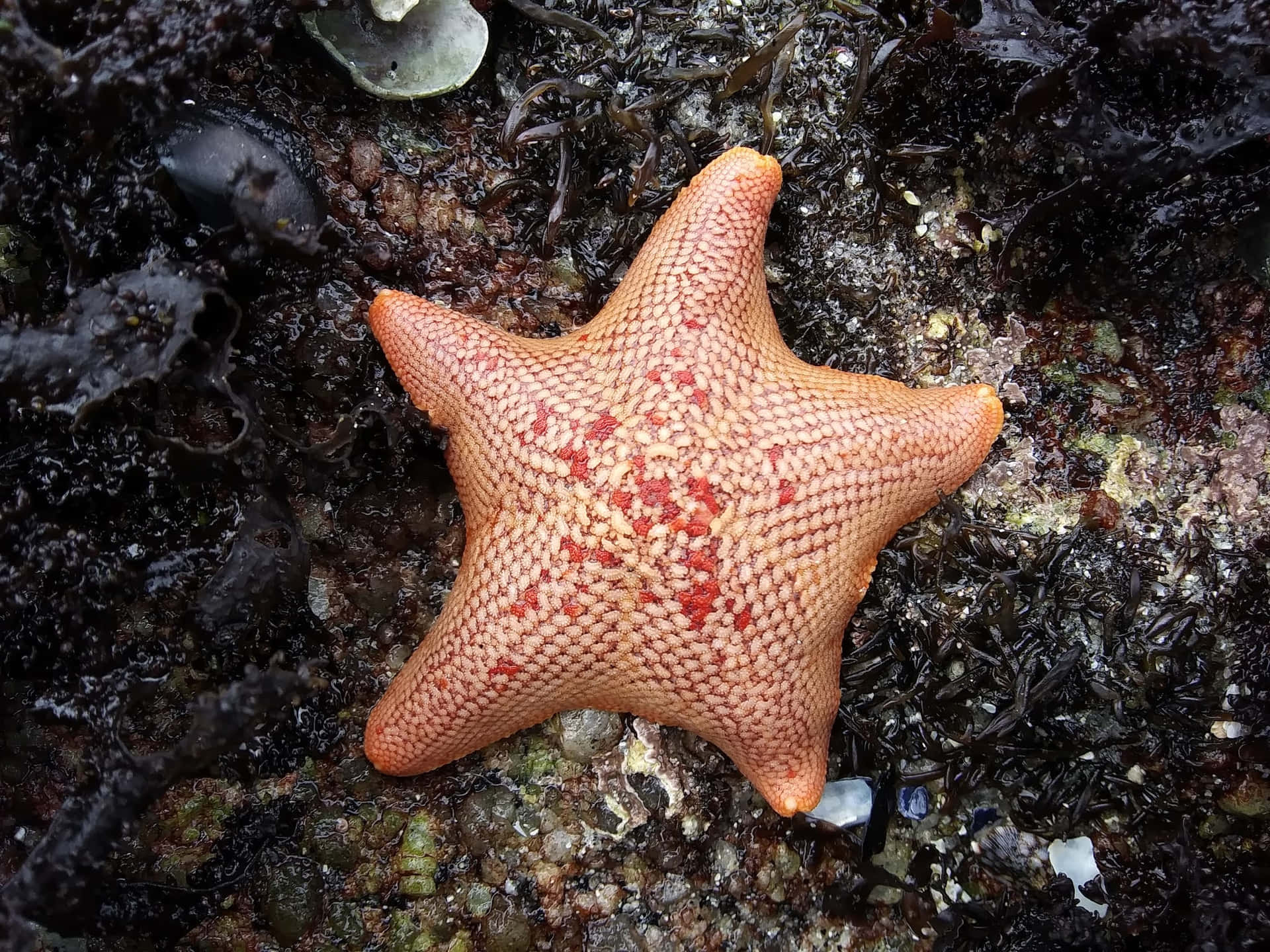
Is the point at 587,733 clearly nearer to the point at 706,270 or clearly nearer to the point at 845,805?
the point at 845,805

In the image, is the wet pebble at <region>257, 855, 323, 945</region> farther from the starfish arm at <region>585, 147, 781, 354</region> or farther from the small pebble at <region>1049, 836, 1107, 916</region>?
the small pebble at <region>1049, 836, 1107, 916</region>

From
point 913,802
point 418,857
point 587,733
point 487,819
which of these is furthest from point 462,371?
point 913,802

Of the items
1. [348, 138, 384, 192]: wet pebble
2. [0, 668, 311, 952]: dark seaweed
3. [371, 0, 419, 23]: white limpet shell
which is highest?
[371, 0, 419, 23]: white limpet shell

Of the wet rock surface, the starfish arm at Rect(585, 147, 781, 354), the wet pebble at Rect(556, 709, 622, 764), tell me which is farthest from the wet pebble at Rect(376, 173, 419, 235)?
the wet pebble at Rect(556, 709, 622, 764)

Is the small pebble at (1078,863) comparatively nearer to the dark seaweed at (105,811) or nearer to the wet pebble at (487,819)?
the wet pebble at (487,819)

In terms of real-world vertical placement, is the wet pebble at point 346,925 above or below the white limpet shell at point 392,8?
below

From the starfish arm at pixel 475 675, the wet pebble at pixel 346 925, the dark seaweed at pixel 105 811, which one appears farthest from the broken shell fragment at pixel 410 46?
A: the wet pebble at pixel 346 925
